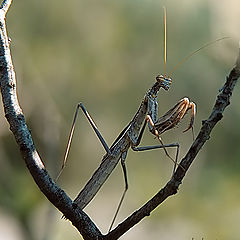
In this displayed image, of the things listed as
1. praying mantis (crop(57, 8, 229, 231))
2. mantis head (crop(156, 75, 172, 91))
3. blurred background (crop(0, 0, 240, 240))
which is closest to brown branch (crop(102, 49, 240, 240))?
praying mantis (crop(57, 8, 229, 231))

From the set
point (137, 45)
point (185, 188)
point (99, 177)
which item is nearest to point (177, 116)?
point (99, 177)

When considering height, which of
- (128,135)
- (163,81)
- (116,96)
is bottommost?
(116,96)

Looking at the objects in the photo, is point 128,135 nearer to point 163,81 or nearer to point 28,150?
point 163,81

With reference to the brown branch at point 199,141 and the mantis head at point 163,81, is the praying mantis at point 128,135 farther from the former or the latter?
the brown branch at point 199,141

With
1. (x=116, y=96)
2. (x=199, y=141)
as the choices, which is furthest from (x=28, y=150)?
(x=116, y=96)

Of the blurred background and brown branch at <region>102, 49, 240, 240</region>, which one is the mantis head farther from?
the blurred background

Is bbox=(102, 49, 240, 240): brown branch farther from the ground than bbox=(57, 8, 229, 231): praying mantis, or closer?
farther from the ground

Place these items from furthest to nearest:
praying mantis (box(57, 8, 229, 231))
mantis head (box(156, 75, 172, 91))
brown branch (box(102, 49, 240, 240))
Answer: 1. mantis head (box(156, 75, 172, 91))
2. praying mantis (box(57, 8, 229, 231))
3. brown branch (box(102, 49, 240, 240))
